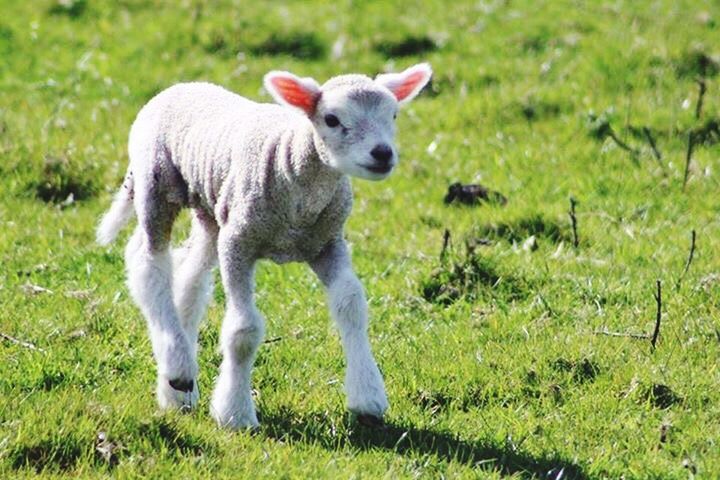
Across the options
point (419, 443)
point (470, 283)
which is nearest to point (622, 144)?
point (470, 283)

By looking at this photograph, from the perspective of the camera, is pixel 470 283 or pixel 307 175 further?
pixel 470 283

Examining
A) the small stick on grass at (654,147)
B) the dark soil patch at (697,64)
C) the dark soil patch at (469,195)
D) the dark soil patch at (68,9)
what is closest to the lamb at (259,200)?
the dark soil patch at (469,195)

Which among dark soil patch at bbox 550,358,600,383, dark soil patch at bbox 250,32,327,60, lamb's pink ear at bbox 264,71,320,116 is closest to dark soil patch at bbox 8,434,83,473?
lamb's pink ear at bbox 264,71,320,116

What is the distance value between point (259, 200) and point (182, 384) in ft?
2.90

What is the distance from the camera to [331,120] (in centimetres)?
589

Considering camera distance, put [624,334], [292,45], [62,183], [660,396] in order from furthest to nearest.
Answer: [292,45] → [62,183] → [624,334] → [660,396]

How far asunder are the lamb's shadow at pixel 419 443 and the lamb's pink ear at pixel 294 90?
1.38 meters

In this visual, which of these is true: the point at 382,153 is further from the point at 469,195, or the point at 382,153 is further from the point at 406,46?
the point at 406,46

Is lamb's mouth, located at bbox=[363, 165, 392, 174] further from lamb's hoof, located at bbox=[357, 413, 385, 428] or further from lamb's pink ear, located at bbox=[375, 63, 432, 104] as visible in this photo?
lamb's hoof, located at bbox=[357, 413, 385, 428]

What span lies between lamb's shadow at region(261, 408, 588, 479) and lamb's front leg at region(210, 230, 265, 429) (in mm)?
153

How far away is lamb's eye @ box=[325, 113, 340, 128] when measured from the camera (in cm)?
588

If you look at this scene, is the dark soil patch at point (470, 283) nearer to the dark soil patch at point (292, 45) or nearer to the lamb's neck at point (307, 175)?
the lamb's neck at point (307, 175)

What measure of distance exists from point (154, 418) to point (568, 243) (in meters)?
3.81

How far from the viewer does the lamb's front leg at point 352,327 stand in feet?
19.3
